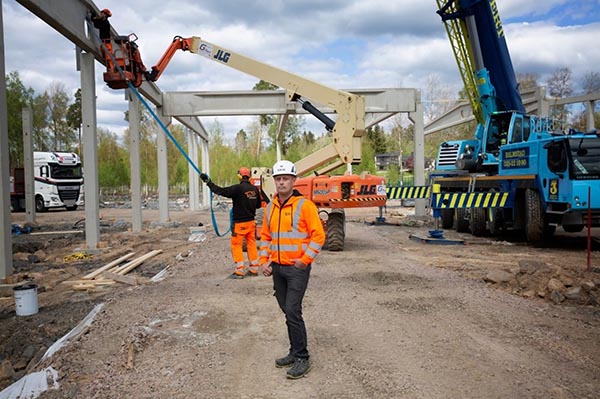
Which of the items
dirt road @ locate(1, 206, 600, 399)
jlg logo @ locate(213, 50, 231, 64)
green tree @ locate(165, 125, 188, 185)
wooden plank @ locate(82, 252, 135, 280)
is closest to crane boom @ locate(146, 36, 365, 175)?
jlg logo @ locate(213, 50, 231, 64)

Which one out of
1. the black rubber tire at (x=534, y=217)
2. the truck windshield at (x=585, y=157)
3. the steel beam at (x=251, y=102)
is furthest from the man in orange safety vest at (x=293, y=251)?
the steel beam at (x=251, y=102)

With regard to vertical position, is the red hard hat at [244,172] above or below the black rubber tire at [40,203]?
above

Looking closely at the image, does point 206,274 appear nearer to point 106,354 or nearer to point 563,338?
point 106,354

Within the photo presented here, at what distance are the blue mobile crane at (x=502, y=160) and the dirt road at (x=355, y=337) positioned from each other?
287cm

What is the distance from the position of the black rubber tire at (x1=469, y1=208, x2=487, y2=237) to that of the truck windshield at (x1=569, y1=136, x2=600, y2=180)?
389 centimetres

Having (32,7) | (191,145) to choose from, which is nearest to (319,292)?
(32,7)

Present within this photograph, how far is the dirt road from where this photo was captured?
427 cm

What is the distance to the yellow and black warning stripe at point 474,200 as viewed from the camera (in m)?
13.4

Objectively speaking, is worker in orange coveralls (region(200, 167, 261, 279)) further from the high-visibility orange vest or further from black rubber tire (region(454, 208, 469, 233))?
black rubber tire (region(454, 208, 469, 233))

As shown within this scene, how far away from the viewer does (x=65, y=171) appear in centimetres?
3228

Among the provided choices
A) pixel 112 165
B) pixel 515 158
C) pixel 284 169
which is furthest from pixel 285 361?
pixel 112 165

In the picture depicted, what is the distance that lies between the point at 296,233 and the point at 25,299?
4452 mm

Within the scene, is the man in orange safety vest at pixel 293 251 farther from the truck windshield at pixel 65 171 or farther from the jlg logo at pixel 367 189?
the truck windshield at pixel 65 171

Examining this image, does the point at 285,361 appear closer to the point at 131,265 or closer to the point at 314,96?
the point at 131,265
